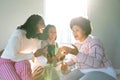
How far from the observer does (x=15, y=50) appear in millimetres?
2158

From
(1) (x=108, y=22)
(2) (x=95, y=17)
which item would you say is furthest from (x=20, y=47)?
(1) (x=108, y=22)

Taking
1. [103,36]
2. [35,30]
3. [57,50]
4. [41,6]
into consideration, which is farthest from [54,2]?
[57,50]

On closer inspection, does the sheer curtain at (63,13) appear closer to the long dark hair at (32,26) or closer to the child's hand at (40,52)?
the long dark hair at (32,26)

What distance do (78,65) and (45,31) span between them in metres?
0.41

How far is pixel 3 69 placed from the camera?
219 cm

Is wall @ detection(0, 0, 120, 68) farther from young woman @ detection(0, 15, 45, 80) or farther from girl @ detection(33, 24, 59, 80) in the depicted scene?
girl @ detection(33, 24, 59, 80)

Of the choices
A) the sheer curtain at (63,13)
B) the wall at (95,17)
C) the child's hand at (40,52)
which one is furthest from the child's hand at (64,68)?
the wall at (95,17)

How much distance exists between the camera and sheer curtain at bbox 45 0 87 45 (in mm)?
3650

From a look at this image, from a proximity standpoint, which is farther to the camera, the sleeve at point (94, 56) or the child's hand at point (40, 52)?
the child's hand at point (40, 52)

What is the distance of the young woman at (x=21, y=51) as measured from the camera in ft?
7.09

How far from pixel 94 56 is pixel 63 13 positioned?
1842 mm

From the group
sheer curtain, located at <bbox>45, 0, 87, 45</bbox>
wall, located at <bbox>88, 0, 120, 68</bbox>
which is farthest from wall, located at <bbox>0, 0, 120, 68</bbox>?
sheer curtain, located at <bbox>45, 0, 87, 45</bbox>

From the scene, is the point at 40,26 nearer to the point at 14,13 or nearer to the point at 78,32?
the point at 78,32

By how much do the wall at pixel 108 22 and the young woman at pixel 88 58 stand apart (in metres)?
1.80
